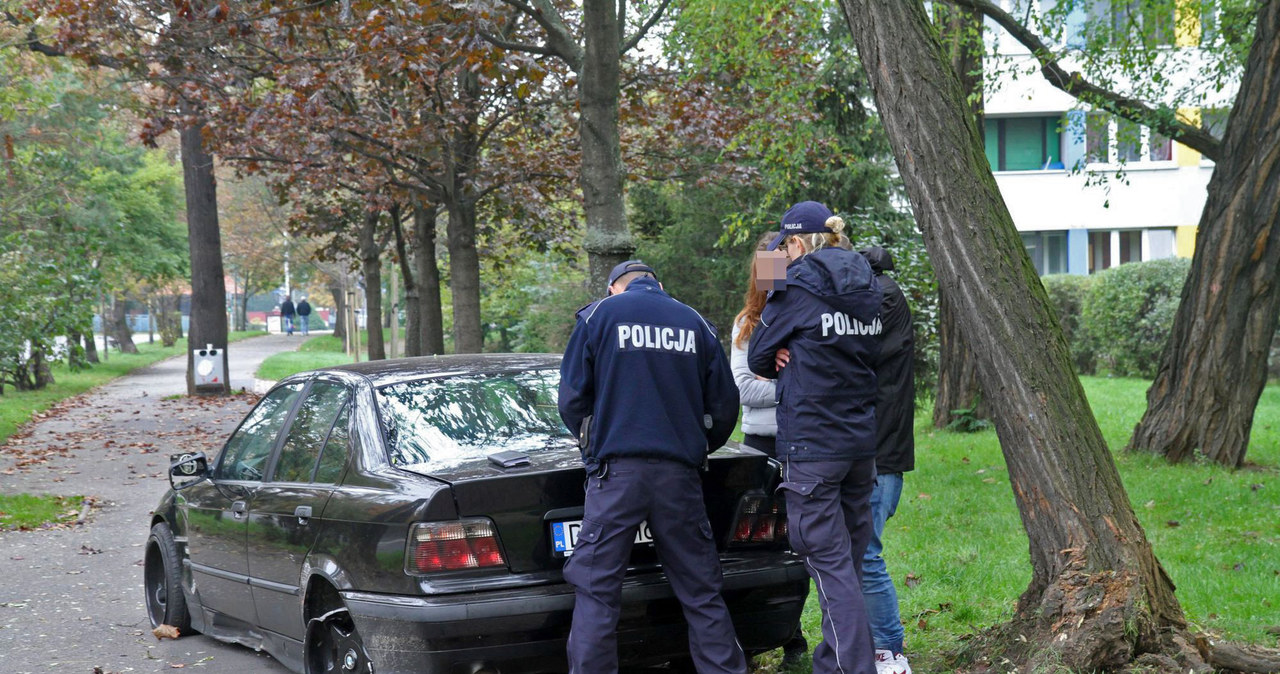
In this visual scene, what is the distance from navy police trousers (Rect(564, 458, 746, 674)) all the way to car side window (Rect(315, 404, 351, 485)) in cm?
116

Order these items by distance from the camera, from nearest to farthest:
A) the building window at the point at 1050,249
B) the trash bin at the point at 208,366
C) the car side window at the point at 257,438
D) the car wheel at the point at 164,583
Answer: the car side window at the point at 257,438 < the car wheel at the point at 164,583 < the trash bin at the point at 208,366 < the building window at the point at 1050,249

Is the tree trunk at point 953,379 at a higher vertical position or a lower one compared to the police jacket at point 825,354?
lower

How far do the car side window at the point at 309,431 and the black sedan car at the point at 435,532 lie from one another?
12 millimetres

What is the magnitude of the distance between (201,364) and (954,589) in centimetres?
2029

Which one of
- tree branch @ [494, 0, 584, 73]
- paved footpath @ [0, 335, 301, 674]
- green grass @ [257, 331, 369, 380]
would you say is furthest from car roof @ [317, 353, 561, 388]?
green grass @ [257, 331, 369, 380]

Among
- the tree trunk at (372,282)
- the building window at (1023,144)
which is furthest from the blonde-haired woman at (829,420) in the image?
the building window at (1023,144)

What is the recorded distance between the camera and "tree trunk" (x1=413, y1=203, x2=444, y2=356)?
61.1 feet

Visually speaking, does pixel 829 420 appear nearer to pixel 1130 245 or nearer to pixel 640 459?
pixel 640 459

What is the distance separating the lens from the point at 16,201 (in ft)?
81.2

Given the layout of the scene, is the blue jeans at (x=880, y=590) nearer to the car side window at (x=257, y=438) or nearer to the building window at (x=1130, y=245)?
the car side window at (x=257, y=438)

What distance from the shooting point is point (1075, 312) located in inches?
1056

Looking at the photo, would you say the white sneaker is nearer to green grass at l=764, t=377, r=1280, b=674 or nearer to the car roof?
green grass at l=764, t=377, r=1280, b=674

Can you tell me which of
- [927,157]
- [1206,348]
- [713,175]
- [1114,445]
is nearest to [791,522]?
[927,157]

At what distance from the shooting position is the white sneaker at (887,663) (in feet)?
16.8
